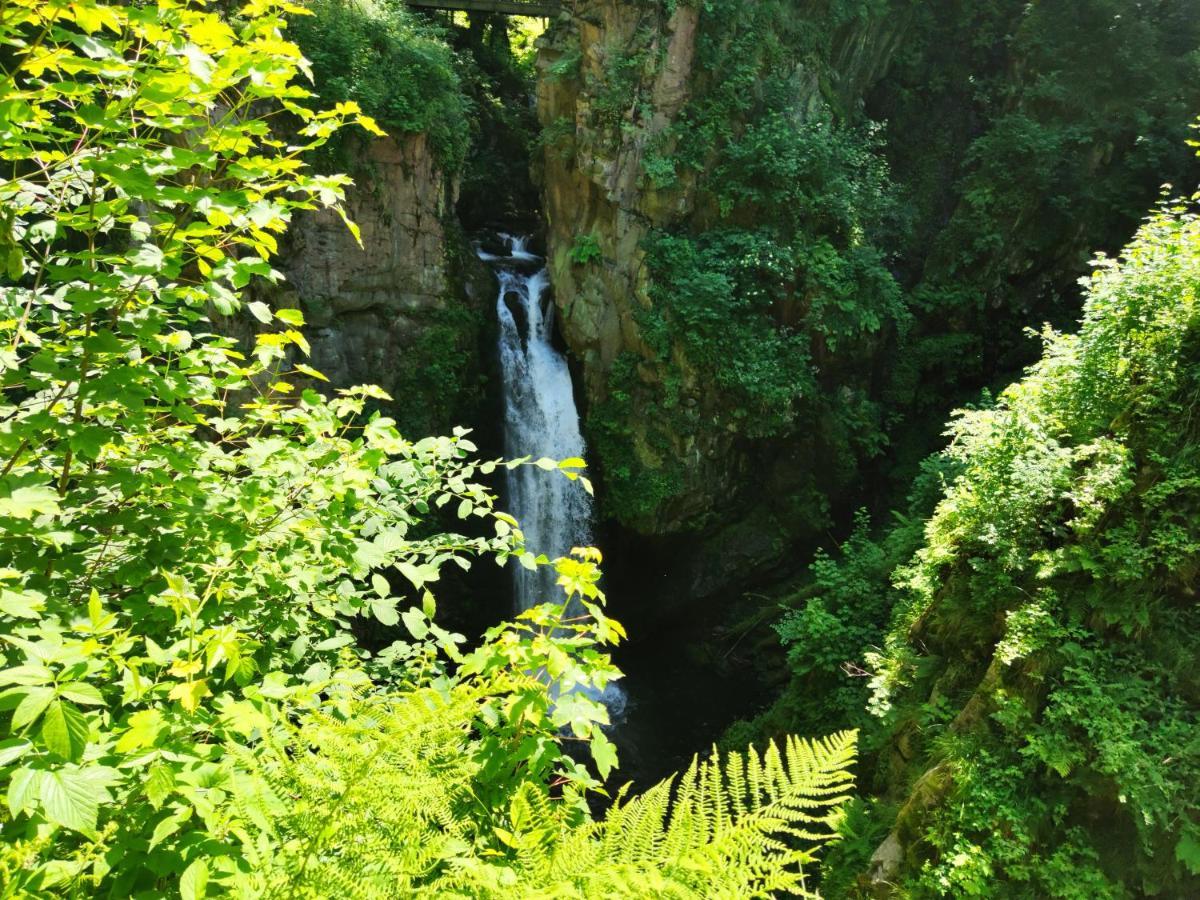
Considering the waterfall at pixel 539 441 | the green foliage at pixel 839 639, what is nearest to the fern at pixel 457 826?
the green foliage at pixel 839 639

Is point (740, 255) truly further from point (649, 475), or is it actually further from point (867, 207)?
point (649, 475)

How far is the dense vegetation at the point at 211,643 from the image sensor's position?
1.30 m

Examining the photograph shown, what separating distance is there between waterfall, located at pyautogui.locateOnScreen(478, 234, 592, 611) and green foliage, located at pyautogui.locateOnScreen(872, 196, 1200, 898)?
6589 mm

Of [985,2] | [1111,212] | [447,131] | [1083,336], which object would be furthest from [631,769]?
[985,2]

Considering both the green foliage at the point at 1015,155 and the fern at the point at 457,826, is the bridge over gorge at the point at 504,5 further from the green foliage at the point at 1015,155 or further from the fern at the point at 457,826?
the fern at the point at 457,826

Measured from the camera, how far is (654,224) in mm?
10805

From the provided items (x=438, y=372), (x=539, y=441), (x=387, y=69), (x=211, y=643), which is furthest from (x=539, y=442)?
(x=211, y=643)

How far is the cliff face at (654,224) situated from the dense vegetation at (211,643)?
8794mm

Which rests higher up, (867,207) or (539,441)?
(867,207)

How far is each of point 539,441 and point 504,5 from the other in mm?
7897

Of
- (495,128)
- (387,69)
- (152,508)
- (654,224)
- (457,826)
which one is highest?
(495,128)

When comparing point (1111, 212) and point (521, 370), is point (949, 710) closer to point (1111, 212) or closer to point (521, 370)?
point (521, 370)

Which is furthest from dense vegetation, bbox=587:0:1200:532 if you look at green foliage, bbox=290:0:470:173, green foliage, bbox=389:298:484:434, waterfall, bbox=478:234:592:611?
green foliage, bbox=389:298:484:434

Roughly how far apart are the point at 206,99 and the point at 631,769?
9.69 metres
